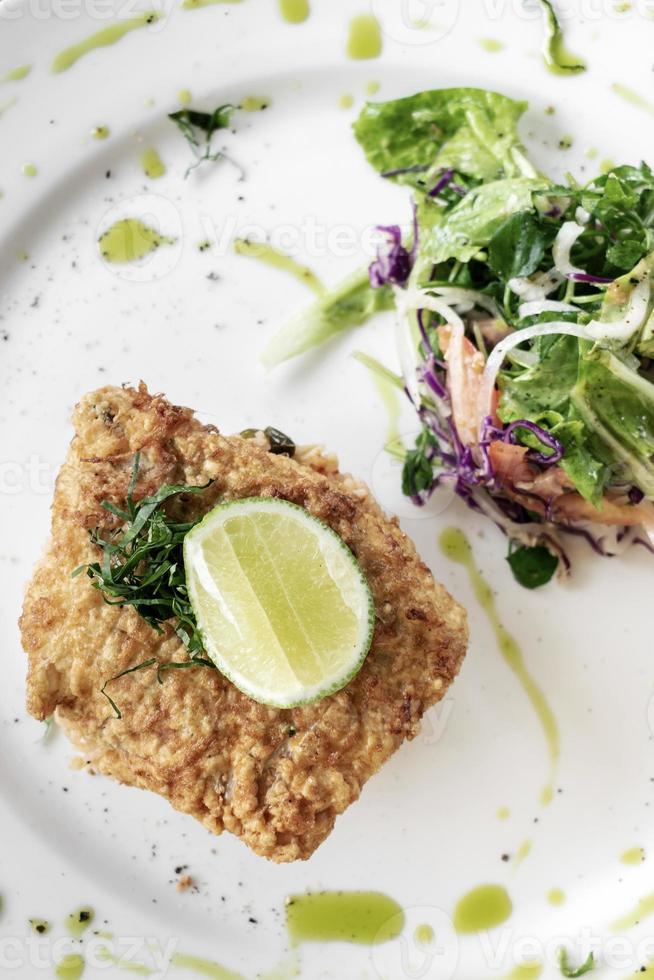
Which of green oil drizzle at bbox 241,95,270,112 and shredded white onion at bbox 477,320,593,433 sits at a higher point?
green oil drizzle at bbox 241,95,270,112

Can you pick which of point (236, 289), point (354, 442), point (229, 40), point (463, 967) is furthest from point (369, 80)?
point (463, 967)

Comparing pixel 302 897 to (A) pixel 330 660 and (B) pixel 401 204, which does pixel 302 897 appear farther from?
(B) pixel 401 204

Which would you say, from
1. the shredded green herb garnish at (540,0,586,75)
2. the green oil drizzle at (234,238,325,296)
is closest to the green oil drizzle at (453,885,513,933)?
the green oil drizzle at (234,238,325,296)

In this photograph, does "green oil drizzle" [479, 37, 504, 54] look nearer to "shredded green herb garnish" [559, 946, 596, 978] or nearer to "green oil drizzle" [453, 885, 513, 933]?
"green oil drizzle" [453, 885, 513, 933]

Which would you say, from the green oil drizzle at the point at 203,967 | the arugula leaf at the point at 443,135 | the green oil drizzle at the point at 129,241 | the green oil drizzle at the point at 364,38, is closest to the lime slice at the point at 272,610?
the green oil drizzle at the point at 203,967

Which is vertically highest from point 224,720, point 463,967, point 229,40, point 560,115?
point 229,40

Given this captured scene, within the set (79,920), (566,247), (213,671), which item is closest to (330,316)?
(566,247)

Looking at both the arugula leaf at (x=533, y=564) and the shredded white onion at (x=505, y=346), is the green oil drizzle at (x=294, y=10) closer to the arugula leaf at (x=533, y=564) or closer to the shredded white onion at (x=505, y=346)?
the shredded white onion at (x=505, y=346)
